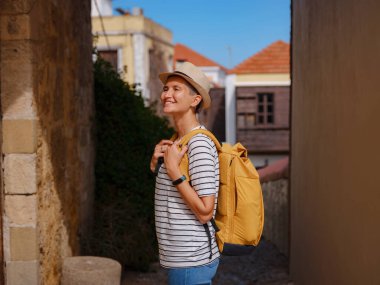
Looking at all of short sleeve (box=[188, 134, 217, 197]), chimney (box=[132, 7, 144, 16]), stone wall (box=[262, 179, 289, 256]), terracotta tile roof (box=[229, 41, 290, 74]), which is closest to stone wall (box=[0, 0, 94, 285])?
short sleeve (box=[188, 134, 217, 197])

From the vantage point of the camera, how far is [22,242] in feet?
12.3

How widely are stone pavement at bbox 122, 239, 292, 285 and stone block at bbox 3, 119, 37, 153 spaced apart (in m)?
2.44

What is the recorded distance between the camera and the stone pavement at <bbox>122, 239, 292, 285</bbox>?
583cm

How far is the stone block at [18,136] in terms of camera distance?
3.72m

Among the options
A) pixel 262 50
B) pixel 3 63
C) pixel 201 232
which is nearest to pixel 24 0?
pixel 3 63

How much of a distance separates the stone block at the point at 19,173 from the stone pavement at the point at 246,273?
7.44ft

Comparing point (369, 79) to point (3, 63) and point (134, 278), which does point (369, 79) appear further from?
point (134, 278)

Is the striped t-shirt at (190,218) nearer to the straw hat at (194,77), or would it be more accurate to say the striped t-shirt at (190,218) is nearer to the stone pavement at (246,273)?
the straw hat at (194,77)

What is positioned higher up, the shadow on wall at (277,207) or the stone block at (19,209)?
the stone block at (19,209)

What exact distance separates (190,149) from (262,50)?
64.7ft

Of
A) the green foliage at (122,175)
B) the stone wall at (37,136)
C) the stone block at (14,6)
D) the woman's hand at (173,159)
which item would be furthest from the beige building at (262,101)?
the woman's hand at (173,159)

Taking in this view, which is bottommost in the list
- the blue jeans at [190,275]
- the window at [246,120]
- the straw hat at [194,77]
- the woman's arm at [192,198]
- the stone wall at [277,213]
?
the stone wall at [277,213]

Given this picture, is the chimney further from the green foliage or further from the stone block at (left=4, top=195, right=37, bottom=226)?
the stone block at (left=4, top=195, right=37, bottom=226)

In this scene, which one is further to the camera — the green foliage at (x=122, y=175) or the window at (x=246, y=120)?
the window at (x=246, y=120)
